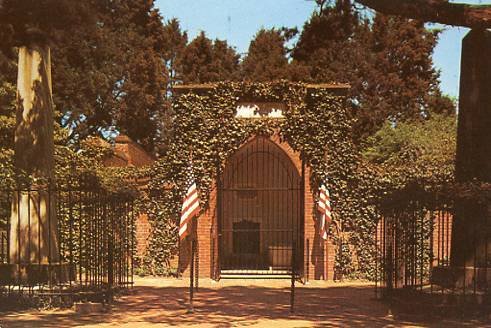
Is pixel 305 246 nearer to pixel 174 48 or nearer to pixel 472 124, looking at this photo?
pixel 472 124

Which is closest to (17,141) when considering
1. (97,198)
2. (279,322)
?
(97,198)

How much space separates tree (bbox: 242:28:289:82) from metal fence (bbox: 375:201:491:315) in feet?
78.2

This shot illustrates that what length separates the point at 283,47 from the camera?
3853 centimetres

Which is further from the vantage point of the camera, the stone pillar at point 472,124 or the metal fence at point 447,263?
the stone pillar at point 472,124

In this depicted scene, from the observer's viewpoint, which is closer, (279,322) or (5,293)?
(279,322)

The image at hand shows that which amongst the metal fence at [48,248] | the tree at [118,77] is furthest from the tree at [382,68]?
the metal fence at [48,248]

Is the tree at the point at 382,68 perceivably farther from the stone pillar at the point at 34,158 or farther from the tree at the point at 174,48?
the stone pillar at the point at 34,158

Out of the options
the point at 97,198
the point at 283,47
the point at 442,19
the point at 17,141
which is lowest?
the point at 97,198

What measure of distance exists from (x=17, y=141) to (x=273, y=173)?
1166cm

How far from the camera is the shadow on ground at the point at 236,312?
34.1 ft

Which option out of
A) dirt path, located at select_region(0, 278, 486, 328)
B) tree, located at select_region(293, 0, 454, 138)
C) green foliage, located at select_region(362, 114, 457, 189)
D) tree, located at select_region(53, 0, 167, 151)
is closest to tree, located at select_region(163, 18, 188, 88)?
tree, located at select_region(53, 0, 167, 151)

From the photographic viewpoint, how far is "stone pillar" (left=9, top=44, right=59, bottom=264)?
13.3m

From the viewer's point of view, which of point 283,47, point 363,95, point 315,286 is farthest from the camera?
point 283,47

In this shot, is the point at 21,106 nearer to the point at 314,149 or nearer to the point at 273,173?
the point at 314,149
